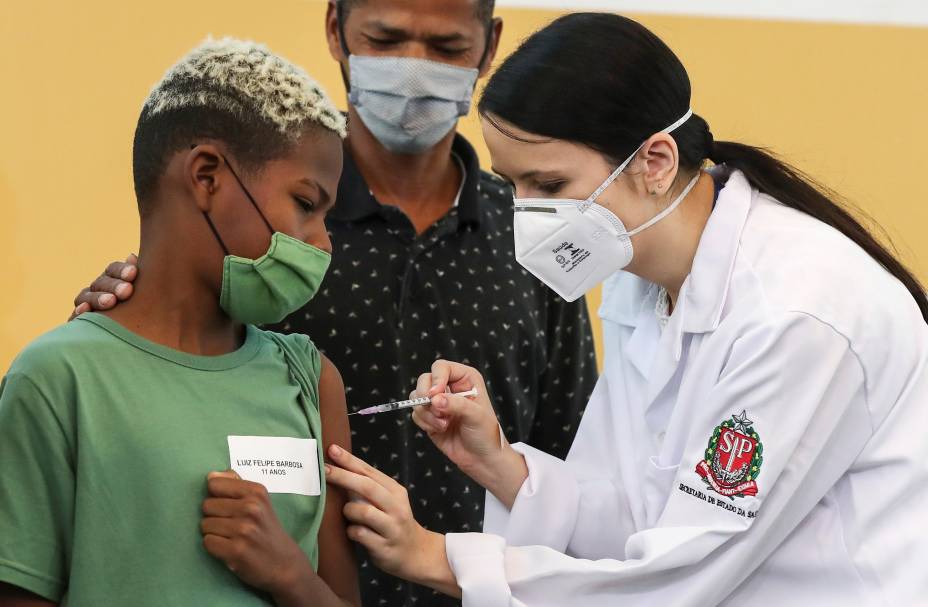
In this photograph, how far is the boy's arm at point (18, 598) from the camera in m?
1.28

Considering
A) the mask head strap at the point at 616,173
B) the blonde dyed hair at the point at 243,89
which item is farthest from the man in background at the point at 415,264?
the blonde dyed hair at the point at 243,89

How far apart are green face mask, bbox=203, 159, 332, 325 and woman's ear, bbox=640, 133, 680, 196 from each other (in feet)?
1.74

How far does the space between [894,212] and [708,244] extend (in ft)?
5.20

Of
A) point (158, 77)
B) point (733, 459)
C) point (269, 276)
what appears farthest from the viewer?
point (158, 77)

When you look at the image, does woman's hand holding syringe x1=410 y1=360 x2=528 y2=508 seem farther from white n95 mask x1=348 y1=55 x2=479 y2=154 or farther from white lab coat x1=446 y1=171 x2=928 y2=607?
white n95 mask x1=348 y1=55 x2=479 y2=154

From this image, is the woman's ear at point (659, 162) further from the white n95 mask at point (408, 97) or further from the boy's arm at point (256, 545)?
the boy's arm at point (256, 545)

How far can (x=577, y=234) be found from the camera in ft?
5.78

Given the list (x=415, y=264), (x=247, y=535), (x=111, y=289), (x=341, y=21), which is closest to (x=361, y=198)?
(x=415, y=264)

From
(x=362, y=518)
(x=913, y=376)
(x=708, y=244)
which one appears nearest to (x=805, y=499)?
(x=913, y=376)

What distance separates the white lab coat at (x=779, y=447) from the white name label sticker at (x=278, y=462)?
1.02 feet

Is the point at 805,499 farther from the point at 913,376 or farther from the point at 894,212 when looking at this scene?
the point at 894,212

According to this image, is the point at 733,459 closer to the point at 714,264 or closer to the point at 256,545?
the point at 714,264

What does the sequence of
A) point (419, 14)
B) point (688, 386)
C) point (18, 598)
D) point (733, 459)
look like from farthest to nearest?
1. point (419, 14)
2. point (688, 386)
3. point (733, 459)
4. point (18, 598)

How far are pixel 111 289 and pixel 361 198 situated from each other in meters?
0.67
